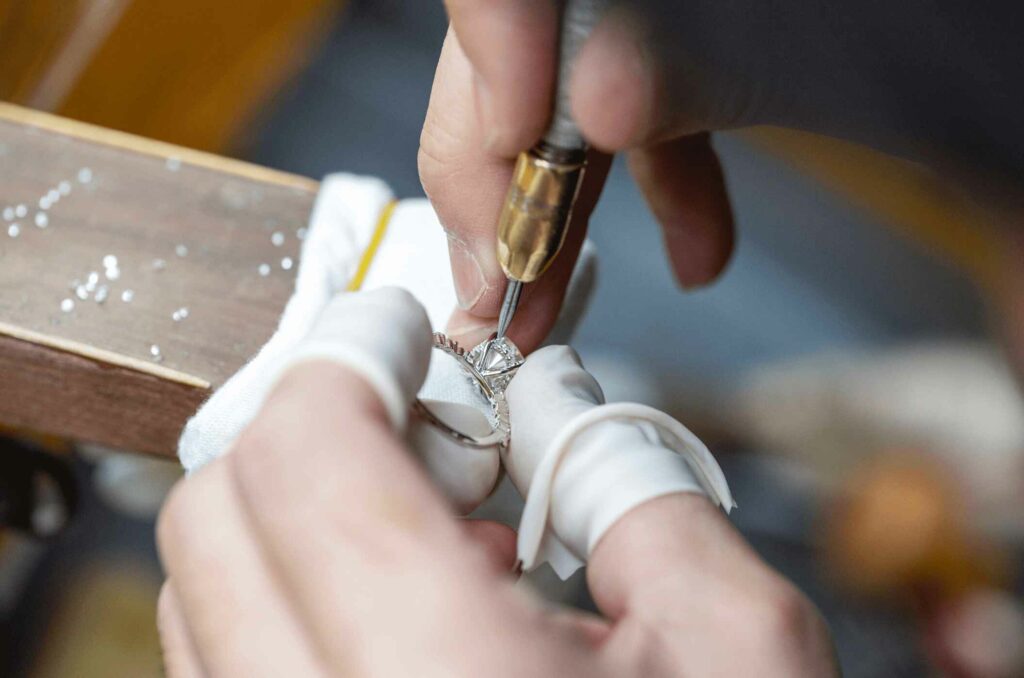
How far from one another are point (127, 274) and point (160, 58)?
74 cm

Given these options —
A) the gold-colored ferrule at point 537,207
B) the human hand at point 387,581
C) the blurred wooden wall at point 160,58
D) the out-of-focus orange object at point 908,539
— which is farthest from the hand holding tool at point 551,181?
the blurred wooden wall at point 160,58

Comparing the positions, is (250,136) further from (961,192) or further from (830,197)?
(961,192)

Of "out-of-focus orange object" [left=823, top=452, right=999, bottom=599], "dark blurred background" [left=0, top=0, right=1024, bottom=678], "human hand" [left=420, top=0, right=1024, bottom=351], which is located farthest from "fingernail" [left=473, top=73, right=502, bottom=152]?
"out-of-focus orange object" [left=823, top=452, right=999, bottom=599]

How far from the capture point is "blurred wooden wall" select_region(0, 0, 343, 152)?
2.99 feet

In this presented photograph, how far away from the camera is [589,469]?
0.29m

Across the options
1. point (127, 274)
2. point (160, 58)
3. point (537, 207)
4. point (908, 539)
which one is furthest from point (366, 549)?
point (160, 58)

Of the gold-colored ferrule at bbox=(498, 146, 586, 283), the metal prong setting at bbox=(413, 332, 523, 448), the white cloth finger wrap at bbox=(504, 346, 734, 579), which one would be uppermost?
the gold-colored ferrule at bbox=(498, 146, 586, 283)

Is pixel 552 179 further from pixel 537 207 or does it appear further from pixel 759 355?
pixel 759 355

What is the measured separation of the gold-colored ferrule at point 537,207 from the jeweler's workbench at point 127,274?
16 cm

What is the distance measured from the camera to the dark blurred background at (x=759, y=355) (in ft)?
2.77

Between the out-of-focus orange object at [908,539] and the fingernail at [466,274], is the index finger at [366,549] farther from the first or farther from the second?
the out-of-focus orange object at [908,539]

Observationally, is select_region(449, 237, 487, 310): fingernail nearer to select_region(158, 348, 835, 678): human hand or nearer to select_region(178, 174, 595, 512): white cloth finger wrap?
select_region(178, 174, 595, 512): white cloth finger wrap

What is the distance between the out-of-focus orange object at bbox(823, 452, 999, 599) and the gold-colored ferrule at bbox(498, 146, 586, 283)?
64 cm

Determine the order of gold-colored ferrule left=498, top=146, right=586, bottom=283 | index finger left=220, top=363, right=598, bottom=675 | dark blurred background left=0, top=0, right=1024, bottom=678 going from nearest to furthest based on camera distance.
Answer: index finger left=220, top=363, right=598, bottom=675
gold-colored ferrule left=498, top=146, right=586, bottom=283
dark blurred background left=0, top=0, right=1024, bottom=678
